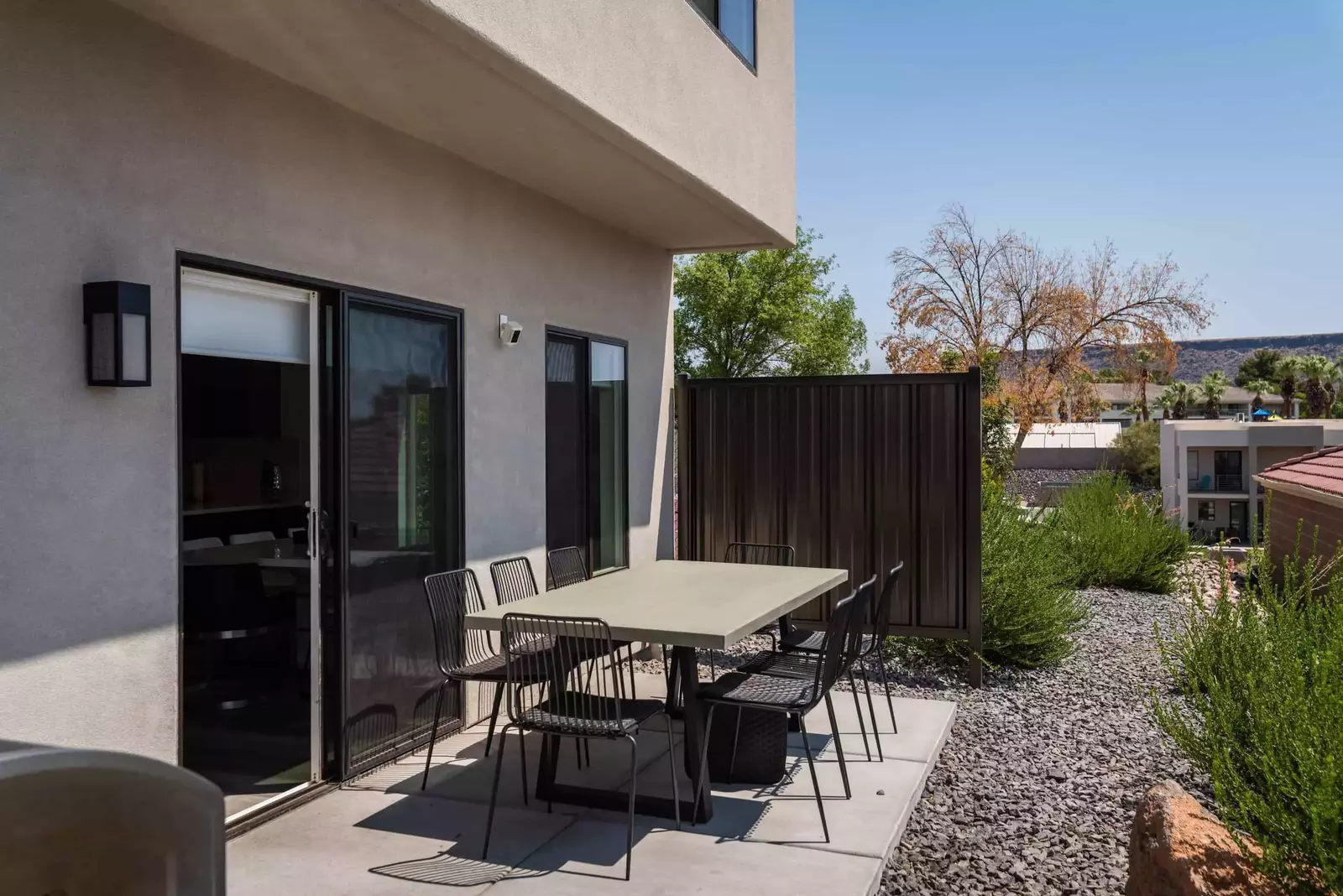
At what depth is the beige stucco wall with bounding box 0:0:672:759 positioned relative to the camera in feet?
10.5

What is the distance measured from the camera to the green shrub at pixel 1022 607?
24.2 feet

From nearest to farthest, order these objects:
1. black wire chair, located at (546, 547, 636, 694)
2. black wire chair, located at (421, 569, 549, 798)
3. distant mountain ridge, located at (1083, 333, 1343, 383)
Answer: black wire chair, located at (421, 569, 549, 798) < black wire chair, located at (546, 547, 636, 694) < distant mountain ridge, located at (1083, 333, 1343, 383)

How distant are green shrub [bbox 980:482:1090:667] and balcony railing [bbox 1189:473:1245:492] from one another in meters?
18.0

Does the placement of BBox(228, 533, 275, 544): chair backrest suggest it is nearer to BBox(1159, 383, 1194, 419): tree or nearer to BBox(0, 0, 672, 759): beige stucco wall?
BBox(0, 0, 672, 759): beige stucco wall

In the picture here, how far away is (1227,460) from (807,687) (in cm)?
2255

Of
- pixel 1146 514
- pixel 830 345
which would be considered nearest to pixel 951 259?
pixel 830 345

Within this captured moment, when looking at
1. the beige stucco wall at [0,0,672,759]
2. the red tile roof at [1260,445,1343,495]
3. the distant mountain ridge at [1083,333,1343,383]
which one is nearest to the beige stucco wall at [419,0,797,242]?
the beige stucco wall at [0,0,672,759]

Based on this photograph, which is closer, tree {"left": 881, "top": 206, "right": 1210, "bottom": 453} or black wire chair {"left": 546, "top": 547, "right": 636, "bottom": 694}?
black wire chair {"left": 546, "top": 547, "right": 636, "bottom": 694}

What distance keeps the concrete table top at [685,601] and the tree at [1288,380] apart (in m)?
47.9

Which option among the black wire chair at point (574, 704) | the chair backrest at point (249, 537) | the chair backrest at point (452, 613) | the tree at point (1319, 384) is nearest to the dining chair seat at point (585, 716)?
the black wire chair at point (574, 704)

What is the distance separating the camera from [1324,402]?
3753cm

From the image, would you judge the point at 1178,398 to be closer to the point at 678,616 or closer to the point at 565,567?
the point at 565,567

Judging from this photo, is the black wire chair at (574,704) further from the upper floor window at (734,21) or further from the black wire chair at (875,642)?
the upper floor window at (734,21)

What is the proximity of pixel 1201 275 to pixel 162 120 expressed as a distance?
31056 millimetres
